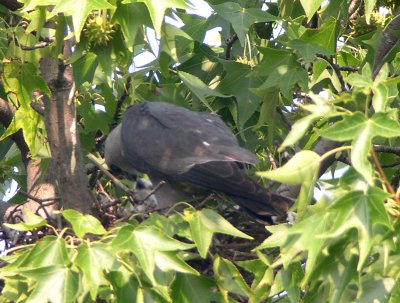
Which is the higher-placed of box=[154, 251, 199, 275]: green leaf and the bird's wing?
box=[154, 251, 199, 275]: green leaf

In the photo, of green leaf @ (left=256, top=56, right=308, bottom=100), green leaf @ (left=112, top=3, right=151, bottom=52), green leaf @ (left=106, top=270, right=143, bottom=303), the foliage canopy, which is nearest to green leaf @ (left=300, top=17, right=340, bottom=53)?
the foliage canopy

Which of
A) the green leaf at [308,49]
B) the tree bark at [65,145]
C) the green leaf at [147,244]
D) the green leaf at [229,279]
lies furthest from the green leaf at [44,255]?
the green leaf at [308,49]

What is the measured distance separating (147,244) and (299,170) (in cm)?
57

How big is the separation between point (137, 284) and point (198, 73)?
1.85m

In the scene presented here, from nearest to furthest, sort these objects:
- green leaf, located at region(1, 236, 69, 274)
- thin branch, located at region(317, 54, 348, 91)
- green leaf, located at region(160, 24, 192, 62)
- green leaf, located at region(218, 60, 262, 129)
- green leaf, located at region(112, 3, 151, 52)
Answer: green leaf, located at region(1, 236, 69, 274)
green leaf, located at region(112, 3, 151, 52)
green leaf, located at region(160, 24, 192, 62)
thin branch, located at region(317, 54, 348, 91)
green leaf, located at region(218, 60, 262, 129)

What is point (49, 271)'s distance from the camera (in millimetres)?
3041

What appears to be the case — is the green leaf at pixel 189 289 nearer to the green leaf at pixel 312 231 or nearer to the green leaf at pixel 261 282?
the green leaf at pixel 261 282

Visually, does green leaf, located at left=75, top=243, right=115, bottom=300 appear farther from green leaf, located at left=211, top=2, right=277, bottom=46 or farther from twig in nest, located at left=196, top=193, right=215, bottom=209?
green leaf, located at left=211, top=2, right=277, bottom=46

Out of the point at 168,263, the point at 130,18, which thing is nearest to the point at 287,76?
the point at 130,18

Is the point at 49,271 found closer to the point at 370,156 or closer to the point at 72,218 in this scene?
the point at 72,218

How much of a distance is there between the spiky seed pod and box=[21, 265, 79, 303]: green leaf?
1133 mm

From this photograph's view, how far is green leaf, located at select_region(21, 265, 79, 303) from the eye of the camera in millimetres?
3010

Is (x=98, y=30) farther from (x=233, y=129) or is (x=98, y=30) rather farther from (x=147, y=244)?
(x=233, y=129)

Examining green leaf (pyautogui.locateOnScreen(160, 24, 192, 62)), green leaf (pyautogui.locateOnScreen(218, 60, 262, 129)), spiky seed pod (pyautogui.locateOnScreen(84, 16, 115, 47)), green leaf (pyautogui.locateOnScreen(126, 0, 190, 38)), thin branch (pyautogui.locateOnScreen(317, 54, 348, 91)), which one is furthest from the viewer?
green leaf (pyautogui.locateOnScreen(218, 60, 262, 129))
